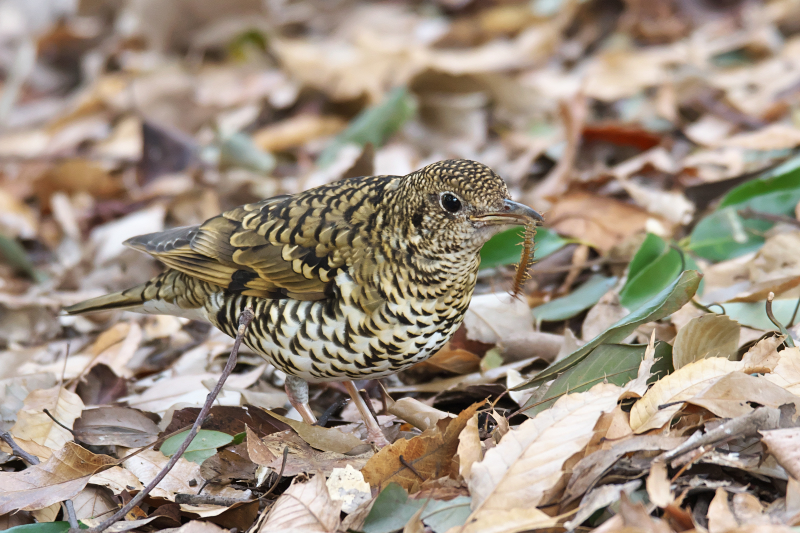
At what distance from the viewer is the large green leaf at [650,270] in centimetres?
364

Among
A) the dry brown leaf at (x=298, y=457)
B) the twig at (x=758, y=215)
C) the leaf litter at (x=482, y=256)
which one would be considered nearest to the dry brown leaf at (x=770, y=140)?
the leaf litter at (x=482, y=256)

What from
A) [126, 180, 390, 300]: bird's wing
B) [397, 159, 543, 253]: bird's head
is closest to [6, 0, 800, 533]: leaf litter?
[397, 159, 543, 253]: bird's head

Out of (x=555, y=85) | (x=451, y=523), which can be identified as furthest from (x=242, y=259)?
(x=555, y=85)

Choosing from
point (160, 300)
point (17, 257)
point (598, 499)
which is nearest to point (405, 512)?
point (598, 499)

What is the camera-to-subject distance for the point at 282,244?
3584mm

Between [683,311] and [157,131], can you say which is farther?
[157,131]

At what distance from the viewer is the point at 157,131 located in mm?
6723

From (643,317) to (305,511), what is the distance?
55.3 inches

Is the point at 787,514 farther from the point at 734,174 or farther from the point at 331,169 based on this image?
the point at 331,169

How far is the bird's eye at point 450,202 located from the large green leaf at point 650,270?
1039mm

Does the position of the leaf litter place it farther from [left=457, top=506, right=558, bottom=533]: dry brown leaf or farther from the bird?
the bird

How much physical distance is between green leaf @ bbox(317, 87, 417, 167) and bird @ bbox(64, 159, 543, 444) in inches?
104

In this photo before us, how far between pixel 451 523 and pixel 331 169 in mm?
3842

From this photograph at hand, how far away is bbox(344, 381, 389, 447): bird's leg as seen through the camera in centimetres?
334
